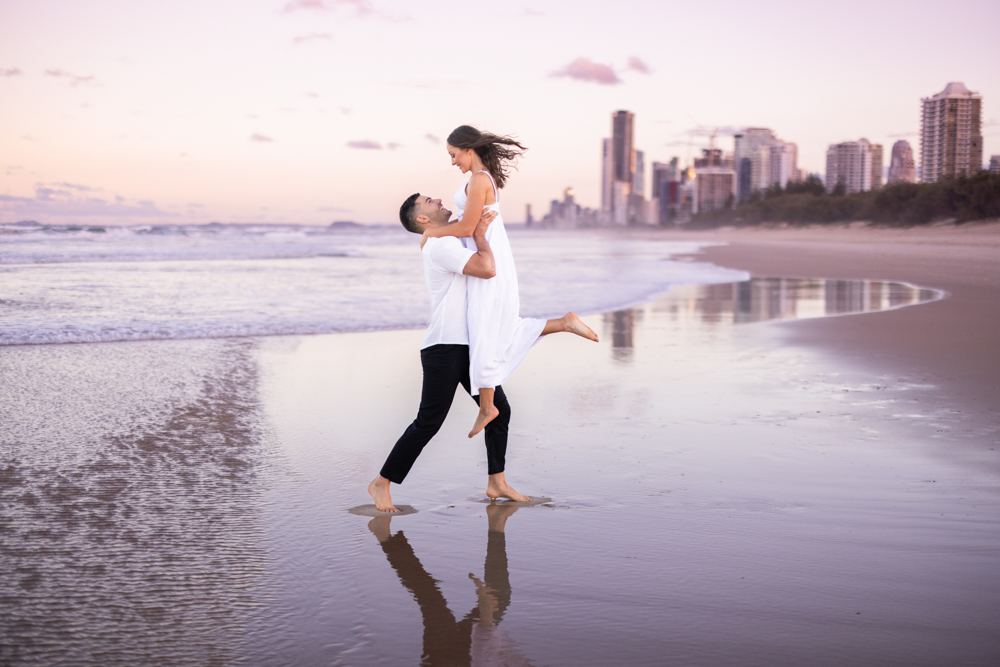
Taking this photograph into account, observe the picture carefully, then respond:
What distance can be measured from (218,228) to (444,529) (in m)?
81.7

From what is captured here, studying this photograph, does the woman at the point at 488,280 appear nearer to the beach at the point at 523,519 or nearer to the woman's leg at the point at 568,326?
the woman's leg at the point at 568,326

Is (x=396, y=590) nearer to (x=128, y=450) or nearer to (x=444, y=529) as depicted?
(x=444, y=529)

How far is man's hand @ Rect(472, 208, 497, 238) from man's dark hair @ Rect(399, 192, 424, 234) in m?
0.34

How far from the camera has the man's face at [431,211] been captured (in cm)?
356

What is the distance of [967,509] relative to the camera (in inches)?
137

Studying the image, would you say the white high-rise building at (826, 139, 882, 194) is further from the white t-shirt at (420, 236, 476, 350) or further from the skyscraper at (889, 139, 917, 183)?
the white t-shirt at (420, 236, 476, 350)

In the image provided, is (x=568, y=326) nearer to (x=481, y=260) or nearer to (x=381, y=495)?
(x=481, y=260)

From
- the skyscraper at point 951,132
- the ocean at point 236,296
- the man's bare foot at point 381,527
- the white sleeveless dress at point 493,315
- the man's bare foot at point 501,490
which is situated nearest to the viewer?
the man's bare foot at point 381,527

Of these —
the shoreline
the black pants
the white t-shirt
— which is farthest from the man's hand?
the shoreline

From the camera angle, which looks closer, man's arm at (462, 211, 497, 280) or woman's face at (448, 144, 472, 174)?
man's arm at (462, 211, 497, 280)

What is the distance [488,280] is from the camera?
3479mm

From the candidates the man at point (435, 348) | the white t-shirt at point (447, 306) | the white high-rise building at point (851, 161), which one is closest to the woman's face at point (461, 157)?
the man at point (435, 348)

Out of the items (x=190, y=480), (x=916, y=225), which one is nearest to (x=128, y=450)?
(x=190, y=480)

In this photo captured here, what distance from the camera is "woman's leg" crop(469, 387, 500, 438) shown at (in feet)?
11.5
